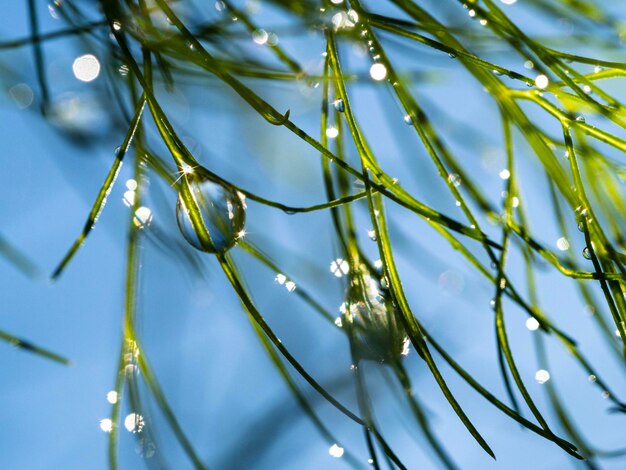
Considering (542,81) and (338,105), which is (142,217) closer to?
(338,105)

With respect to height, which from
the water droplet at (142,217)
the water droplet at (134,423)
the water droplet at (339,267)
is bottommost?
the water droplet at (134,423)

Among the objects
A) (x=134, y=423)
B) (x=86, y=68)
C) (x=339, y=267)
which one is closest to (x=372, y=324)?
(x=339, y=267)

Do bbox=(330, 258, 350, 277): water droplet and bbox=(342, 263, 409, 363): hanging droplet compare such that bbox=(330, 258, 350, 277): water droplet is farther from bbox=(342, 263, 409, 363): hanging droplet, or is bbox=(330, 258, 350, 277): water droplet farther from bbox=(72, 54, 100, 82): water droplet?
bbox=(72, 54, 100, 82): water droplet

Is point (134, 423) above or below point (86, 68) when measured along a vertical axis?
below

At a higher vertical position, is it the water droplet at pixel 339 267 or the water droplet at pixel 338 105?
the water droplet at pixel 338 105

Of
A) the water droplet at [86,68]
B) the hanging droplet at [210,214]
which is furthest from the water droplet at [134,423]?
the water droplet at [86,68]

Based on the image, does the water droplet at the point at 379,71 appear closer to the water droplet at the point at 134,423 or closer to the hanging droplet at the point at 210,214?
the hanging droplet at the point at 210,214

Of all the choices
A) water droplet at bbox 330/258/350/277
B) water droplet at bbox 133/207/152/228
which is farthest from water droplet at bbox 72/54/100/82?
water droplet at bbox 330/258/350/277
